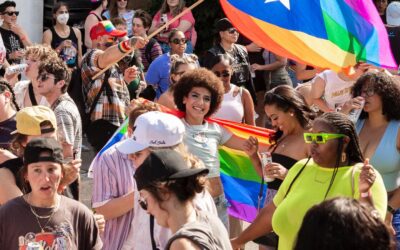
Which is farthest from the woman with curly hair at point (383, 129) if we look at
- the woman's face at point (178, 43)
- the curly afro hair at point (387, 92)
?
the woman's face at point (178, 43)

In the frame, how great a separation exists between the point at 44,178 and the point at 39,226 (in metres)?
0.24

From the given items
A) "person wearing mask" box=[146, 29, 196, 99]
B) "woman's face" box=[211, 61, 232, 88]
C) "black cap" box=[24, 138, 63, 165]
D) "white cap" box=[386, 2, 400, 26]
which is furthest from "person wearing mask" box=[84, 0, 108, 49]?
"black cap" box=[24, 138, 63, 165]

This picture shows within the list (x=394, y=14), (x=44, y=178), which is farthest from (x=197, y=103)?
(x=394, y=14)

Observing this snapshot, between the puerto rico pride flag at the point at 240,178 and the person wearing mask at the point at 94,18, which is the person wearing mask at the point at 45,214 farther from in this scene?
the person wearing mask at the point at 94,18

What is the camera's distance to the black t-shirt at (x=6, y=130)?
6402 mm

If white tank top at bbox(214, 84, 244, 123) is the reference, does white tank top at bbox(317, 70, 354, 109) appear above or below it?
above

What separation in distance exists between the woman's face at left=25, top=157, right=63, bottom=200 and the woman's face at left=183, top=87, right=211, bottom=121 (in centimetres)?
181

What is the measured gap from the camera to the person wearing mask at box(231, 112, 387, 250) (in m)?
4.75

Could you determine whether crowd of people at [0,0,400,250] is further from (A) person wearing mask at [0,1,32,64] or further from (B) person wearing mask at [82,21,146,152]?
(A) person wearing mask at [0,1,32,64]

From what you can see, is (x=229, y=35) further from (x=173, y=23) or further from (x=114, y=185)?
(x=114, y=185)

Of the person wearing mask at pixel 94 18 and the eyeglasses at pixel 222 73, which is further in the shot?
the person wearing mask at pixel 94 18

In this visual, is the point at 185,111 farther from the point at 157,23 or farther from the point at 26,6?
the point at 26,6

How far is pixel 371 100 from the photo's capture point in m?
5.89

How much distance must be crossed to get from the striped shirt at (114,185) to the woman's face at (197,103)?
1189mm
